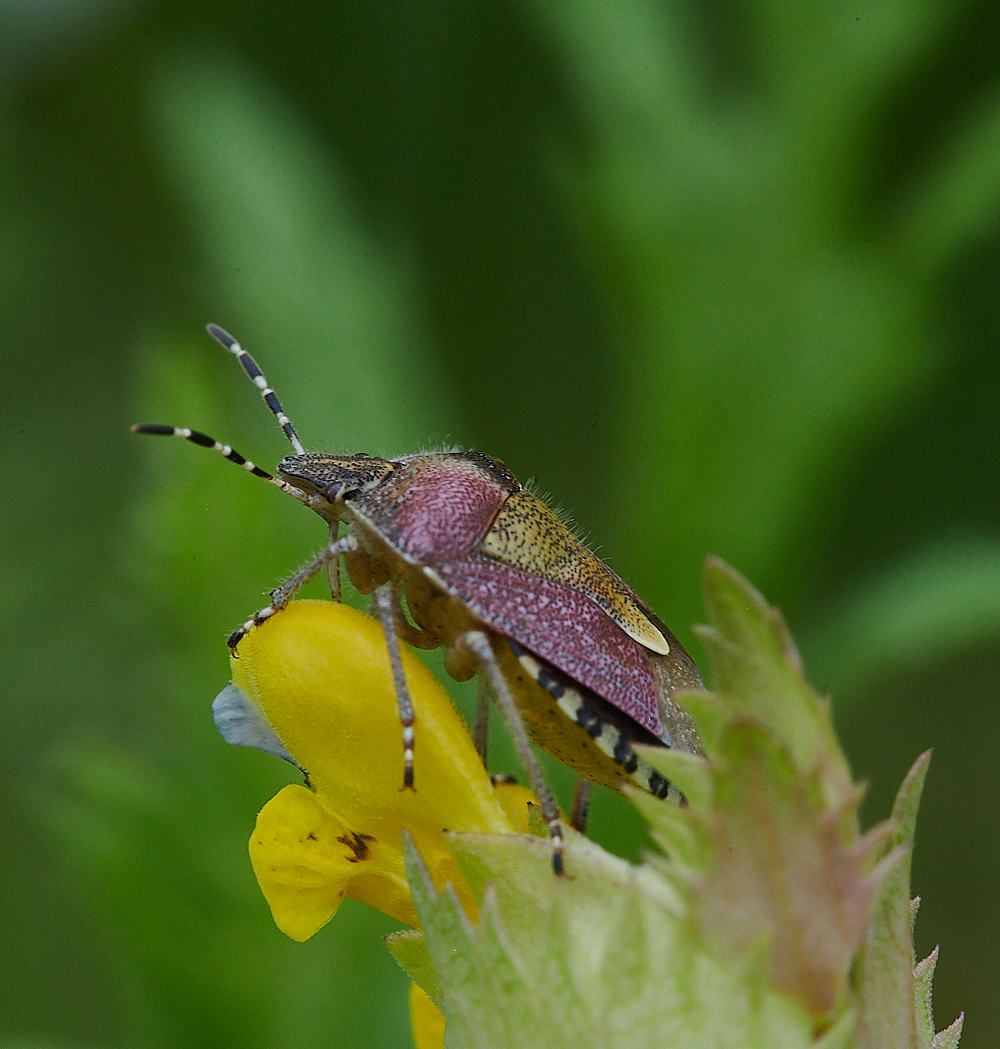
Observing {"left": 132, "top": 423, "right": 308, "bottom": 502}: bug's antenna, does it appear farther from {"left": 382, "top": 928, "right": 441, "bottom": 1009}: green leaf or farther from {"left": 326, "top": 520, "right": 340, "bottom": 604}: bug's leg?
{"left": 382, "top": 928, "right": 441, "bottom": 1009}: green leaf

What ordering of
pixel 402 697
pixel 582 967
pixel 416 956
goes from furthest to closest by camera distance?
pixel 402 697 → pixel 416 956 → pixel 582 967

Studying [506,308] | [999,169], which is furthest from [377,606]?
[506,308]

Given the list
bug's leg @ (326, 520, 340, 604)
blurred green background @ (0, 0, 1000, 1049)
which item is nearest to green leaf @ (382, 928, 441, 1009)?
bug's leg @ (326, 520, 340, 604)

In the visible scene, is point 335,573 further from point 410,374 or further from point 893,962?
point 410,374

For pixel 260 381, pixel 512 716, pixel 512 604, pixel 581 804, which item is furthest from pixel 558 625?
pixel 260 381

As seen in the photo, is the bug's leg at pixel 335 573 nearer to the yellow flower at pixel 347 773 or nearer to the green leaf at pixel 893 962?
the yellow flower at pixel 347 773

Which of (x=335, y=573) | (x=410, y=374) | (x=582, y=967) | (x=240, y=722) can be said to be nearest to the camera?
(x=582, y=967)

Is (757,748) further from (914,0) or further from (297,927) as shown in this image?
(914,0)
